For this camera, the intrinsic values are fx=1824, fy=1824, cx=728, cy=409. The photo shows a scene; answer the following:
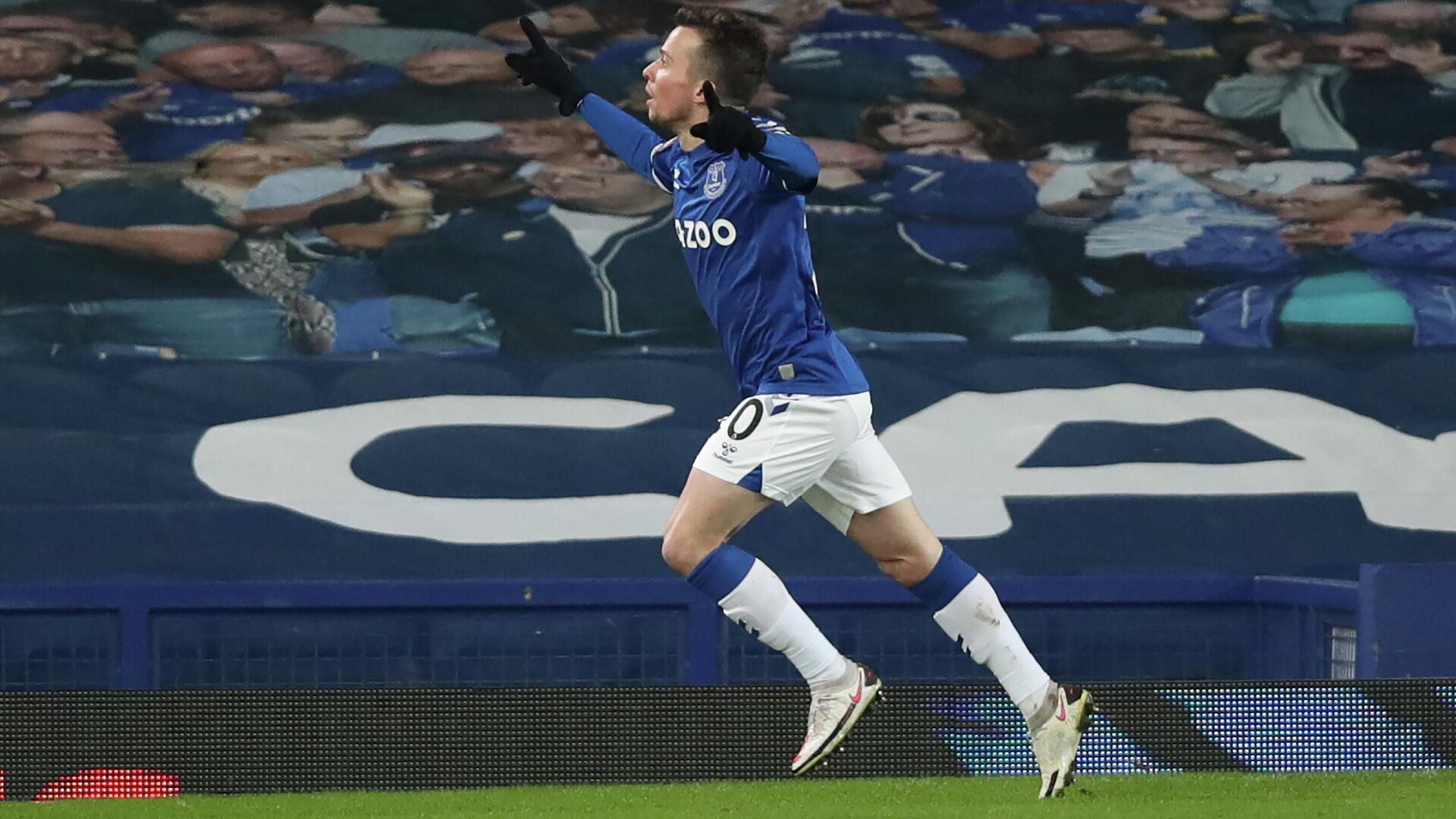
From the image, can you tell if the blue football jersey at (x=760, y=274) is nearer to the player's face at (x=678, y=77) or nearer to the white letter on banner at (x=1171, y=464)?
the player's face at (x=678, y=77)

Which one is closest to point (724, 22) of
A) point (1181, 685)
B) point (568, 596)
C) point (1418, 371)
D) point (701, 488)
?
point (701, 488)

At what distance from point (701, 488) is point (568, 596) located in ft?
9.38

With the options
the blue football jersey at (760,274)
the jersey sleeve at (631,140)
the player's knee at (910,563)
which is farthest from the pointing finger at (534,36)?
the player's knee at (910,563)

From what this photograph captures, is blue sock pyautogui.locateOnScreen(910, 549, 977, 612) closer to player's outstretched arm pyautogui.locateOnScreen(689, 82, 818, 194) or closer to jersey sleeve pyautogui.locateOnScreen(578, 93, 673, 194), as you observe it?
player's outstretched arm pyautogui.locateOnScreen(689, 82, 818, 194)

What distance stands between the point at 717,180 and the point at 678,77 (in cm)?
22

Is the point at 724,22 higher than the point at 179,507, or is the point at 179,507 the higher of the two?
the point at 724,22

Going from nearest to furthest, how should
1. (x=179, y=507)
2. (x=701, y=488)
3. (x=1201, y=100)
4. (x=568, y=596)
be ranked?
(x=701, y=488) → (x=568, y=596) → (x=179, y=507) → (x=1201, y=100)

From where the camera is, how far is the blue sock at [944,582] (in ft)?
12.3

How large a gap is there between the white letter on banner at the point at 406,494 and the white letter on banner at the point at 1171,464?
1098mm

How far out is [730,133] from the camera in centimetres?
327

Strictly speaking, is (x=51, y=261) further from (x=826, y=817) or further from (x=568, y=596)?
(x=826, y=817)

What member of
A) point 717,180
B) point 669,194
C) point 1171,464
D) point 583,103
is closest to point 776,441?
point 717,180

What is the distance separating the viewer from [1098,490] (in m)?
7.12

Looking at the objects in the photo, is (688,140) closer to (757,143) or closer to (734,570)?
(757,143)
